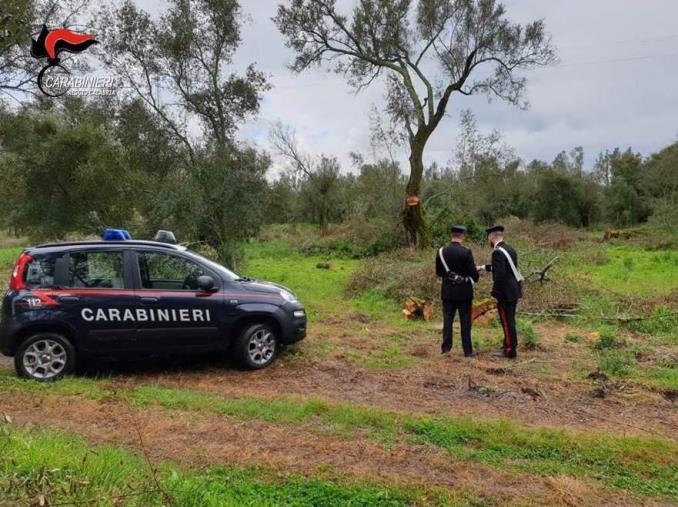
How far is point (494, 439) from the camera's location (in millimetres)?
4828

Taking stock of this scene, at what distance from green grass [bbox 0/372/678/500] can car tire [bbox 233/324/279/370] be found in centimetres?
134

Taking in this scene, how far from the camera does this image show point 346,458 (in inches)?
173

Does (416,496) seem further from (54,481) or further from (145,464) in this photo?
(54,481)

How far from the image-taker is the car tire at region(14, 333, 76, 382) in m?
6.64

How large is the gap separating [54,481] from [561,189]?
4726cm

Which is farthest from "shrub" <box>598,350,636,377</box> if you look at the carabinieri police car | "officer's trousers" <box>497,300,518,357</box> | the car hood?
the car hood

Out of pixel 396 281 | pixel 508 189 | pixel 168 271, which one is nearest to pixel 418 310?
pixel 396 281

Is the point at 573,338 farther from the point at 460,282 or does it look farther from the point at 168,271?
the point at 168,271

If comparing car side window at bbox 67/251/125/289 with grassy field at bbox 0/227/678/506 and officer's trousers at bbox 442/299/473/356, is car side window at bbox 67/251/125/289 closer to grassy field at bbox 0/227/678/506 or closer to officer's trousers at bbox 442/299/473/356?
grassy field at bbox 0/227/678/506

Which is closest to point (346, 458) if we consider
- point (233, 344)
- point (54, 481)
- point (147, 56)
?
point (54, 481)

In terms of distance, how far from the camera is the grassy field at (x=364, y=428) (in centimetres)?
366

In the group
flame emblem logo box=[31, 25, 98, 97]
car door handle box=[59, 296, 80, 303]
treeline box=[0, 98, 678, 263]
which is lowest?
car door handle box=[59, 296, 80, 303]

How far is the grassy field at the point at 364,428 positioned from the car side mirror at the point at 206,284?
3.88 ft

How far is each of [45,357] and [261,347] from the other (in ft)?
8.97
